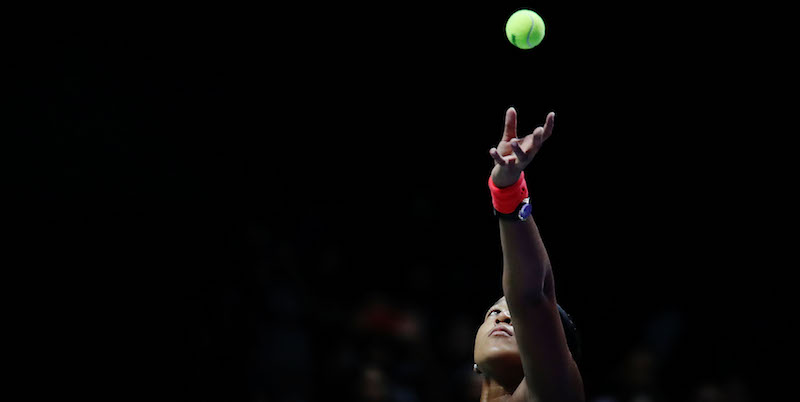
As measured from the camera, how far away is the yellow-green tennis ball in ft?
12.0

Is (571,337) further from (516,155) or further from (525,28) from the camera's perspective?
(525,28)

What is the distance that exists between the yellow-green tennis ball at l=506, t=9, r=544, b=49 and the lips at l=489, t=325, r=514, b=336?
1071 mm

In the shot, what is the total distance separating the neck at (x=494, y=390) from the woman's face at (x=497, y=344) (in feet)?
0.15

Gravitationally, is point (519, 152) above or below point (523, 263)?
above

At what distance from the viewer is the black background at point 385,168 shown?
7.08m

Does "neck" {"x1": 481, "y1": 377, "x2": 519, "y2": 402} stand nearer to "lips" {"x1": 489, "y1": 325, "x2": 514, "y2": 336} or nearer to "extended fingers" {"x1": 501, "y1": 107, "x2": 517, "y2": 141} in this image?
"lips" {"x1": 489, "y1": 325, "x2": 514, "y2": 336}

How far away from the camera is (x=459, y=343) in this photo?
259 inches

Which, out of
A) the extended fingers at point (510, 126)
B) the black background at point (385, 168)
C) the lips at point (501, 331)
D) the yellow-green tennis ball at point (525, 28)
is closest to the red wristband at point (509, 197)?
the extended fingers at point (510, 126)

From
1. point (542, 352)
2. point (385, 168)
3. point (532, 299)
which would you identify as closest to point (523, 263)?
point (532, 299)

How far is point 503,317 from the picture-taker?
3252 mm

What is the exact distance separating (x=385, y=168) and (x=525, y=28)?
4578 mm

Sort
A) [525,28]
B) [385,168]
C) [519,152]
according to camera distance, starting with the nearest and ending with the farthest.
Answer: [519,152] < [525,28] < [385,168]

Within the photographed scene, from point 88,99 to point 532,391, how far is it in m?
5.70

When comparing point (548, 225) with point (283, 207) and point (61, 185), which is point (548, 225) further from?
point (61, 185)
